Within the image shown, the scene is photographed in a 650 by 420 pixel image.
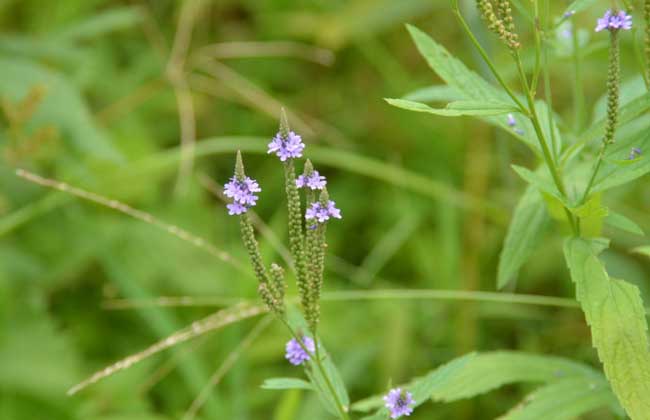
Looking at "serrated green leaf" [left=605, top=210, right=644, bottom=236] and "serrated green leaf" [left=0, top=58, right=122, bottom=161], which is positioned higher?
"serrated green leaf" [left=0, top=58, right=122, bottom=161]

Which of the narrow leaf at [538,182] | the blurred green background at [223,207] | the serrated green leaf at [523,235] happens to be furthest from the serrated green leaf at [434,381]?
the blurred green background at [223,207]

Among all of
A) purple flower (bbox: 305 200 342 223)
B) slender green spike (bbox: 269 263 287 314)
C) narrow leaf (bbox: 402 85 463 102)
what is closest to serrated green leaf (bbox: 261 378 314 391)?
slender green spike (bbox: 269 263 287 314)

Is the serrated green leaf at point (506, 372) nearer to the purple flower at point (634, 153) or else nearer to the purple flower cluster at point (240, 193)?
the purple flower at point (634, 153)

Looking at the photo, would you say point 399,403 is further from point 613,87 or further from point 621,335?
point 613,87

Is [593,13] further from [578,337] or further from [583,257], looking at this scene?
[583,257]

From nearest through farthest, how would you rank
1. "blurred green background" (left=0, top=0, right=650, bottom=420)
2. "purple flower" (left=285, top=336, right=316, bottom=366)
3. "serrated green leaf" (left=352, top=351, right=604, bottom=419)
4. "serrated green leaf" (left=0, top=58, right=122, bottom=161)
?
1. "purple flower" (left=285, top=336, right=316, bottom=366)
2. "serrated green leaf" (left=352, top=351, right=604, bottom=419)
3. "blurred green background" (left=0, top=0, right=650, bottom=420)
4. "serrated green leaf" (left=0, top=58, right=122, bottom=161)

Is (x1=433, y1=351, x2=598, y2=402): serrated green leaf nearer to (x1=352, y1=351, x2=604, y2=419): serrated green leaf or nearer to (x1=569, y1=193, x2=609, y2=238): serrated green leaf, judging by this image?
(x1=352, y1=351, x2=604, y2=419): serrated green leaf
